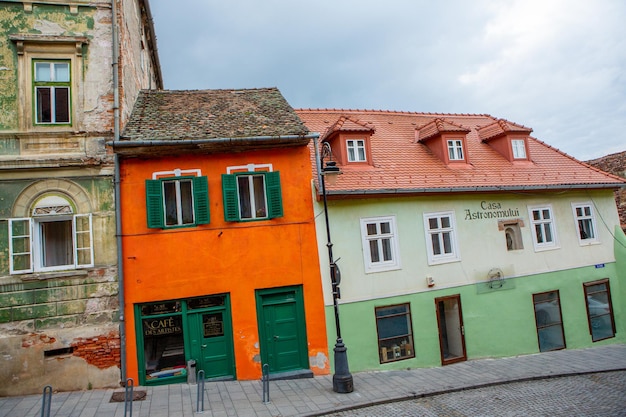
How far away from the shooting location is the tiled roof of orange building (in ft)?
42.8

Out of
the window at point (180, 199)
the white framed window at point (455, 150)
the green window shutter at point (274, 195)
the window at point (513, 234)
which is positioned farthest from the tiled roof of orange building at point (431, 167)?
the window at point (180, 199)

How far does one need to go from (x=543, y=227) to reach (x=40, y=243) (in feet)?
51.1

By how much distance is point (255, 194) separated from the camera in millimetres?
11766

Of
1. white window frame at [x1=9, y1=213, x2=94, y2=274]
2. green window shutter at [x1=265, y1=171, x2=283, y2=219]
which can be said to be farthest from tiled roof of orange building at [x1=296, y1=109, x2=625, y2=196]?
white window frame at [x1=9, y1=213, x2=94, y2=274]

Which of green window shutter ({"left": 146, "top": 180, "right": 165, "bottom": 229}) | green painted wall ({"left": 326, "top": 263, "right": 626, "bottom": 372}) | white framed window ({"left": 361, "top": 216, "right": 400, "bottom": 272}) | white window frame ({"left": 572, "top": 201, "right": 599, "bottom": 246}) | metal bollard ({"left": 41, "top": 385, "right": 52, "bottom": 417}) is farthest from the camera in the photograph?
white window frame ({"left": 572, "top": 201, "right": 599, "bottom": 246})

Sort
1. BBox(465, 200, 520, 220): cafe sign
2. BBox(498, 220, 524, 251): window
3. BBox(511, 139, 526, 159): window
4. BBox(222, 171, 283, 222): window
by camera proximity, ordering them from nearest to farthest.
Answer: BBox(222, 171, 283, 222): window, BBox(465, 200, 520, 220): cafe sign, BBox(498, 220, 524, 251): window, BBox(511, 139, 526, 159): window

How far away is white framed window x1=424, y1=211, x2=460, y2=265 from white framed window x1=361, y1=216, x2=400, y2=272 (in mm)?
1173

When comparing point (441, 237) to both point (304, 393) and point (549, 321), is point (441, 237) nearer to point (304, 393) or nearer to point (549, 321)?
point (549, 321)

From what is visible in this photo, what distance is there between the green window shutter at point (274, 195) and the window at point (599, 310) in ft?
37.3

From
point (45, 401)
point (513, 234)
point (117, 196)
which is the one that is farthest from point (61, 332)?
point (513, 234)

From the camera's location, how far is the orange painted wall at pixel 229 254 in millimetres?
10828

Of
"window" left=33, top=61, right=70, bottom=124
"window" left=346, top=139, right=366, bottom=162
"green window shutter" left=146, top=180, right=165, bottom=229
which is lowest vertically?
"green window shutter" left=146, top=180, right=165, bottom=229

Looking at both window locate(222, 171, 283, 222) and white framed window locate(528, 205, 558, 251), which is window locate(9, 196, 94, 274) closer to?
window locate(222, 171, 283, 222)

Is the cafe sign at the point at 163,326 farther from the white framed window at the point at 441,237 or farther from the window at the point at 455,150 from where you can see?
the window at the point at 455,150
